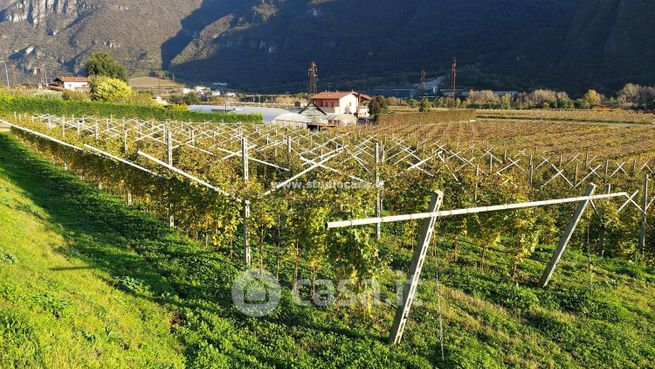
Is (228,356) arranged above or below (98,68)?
below

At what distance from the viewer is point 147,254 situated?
435 inches

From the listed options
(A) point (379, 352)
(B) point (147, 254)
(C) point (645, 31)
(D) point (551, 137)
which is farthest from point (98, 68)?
(C) point (645, 31)

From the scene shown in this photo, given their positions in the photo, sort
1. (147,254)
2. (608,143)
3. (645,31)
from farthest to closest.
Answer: (645,31)
(608,143)
(147,254)

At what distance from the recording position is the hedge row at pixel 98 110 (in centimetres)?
4712

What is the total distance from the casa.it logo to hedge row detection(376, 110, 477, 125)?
46.1 m

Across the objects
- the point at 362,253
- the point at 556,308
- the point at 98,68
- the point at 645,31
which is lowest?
the point at 556,308

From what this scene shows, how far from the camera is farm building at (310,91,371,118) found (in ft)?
246

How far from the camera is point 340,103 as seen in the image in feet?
249

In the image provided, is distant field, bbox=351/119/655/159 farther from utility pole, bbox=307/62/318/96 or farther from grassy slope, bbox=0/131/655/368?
utility pole, bbox=307/62/318/96

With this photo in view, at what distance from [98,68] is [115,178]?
262 ft

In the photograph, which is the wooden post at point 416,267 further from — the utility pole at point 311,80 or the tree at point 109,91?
the utility pole at point 311,80

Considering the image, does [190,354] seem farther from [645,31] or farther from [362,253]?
[645,31]

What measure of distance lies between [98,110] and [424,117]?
38.9 metres

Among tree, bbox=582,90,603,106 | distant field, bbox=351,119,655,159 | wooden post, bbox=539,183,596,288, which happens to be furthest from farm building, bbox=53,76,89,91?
wooden post, bbox=539,183,596,288
